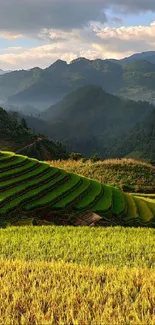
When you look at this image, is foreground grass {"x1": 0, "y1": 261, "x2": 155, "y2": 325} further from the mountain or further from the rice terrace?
the mountain

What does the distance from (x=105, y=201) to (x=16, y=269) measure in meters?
21.8

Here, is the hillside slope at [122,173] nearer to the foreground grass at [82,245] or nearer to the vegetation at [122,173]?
the vegetation at [122,173]

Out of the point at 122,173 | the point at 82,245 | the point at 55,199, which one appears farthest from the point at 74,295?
the point at 122,173

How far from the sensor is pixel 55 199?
2709cm

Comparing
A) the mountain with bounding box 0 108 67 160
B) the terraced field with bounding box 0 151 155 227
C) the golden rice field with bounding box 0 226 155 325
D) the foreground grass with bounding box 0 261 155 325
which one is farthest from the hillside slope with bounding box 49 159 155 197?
the mountain with bounding box 0 108 67 160

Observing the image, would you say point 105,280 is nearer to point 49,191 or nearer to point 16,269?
point 16,269

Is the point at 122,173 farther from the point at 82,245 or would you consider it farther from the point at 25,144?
the point at 25,144

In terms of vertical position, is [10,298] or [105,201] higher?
[10,298]

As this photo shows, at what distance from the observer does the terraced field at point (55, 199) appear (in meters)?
24.6

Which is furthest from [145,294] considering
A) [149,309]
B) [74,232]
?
[74,232]

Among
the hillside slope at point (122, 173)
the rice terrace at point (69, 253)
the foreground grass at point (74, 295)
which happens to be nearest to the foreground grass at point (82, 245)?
the rice terrace at point (69, 253)

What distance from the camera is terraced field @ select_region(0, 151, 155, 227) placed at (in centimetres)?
2458

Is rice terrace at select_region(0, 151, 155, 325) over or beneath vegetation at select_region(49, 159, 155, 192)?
over

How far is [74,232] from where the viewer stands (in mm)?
17562
